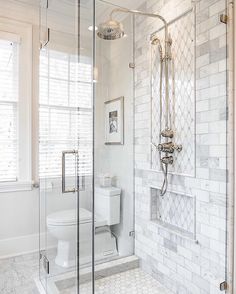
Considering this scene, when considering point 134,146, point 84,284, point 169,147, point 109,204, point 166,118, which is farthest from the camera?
point 134,146

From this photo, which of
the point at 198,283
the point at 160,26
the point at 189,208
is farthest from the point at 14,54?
the point at 198,283

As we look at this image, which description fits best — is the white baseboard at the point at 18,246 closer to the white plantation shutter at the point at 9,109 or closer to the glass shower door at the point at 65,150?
the glass shower door at the point at 65,150

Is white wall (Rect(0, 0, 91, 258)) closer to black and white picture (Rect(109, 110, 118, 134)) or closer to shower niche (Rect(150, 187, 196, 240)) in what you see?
black and white picture (Rect(109, 110, 118, 134))

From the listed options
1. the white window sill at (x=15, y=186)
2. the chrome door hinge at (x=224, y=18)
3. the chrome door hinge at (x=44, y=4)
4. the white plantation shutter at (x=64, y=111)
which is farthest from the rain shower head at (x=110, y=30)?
the white window sill at (x=15, y=186)

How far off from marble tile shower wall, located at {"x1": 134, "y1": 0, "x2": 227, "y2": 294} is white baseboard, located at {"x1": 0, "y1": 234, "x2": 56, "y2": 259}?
54.0 inches

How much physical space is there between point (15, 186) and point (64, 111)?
3.76 feet

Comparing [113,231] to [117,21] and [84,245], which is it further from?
[117,21]

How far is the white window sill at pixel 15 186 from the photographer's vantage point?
2777mm

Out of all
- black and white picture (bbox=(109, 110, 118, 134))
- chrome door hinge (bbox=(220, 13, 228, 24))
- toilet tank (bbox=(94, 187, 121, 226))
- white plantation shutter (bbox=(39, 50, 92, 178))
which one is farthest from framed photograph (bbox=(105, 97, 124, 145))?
chrome door hinge (bbox=(220, 13, 228, 24))

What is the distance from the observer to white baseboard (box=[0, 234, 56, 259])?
277cm

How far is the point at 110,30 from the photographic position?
2281 mm

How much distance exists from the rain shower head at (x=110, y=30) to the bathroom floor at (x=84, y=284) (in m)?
1.99

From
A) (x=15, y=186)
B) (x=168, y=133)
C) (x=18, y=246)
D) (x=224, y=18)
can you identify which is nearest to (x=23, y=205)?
(x=15, y=186)

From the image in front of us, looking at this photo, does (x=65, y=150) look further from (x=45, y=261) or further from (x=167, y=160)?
(x=45, y=261)
